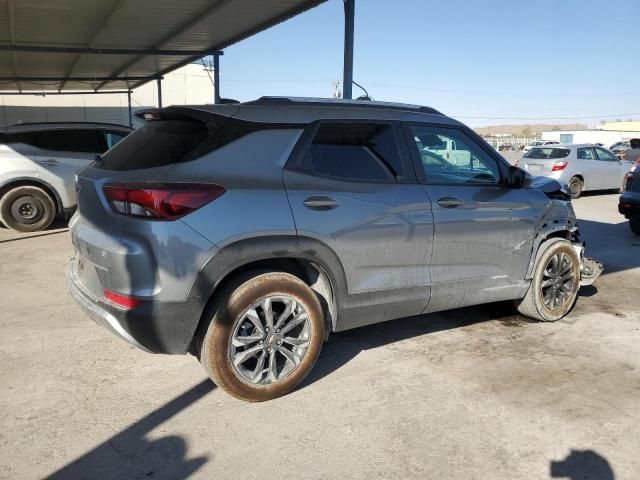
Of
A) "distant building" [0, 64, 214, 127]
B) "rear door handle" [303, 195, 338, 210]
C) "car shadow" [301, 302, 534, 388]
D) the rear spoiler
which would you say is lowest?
"car shadow" [301, 302, 534, 388]

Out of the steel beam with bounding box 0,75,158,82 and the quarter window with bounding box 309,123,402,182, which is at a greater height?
the steel beam with bounding box 0,75,158,82

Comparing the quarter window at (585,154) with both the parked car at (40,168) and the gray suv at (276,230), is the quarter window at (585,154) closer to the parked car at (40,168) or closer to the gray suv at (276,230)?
the gray suv at (276,230)

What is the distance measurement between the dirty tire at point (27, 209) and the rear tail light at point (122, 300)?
251 inches

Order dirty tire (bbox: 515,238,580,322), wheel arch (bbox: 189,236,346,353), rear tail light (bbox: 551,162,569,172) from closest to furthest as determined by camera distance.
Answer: wheel arch (bbox: 189,236,346,353), dirty tire (bbox: 515,238,580,322), rear tail light (bbox: 551,162,569,172)

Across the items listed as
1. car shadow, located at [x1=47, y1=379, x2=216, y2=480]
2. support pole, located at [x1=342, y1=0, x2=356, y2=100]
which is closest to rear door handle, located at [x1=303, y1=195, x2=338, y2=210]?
car shadow, located at [x1=47, y1=379, x2=216, y2=480]

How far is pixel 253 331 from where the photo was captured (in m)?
3.24

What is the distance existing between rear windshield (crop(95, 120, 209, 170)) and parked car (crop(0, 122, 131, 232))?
551cm

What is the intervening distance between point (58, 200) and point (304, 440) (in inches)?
285

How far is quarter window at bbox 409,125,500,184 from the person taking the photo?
13.0ft

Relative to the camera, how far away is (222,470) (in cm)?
266

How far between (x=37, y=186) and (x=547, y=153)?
13.0 m

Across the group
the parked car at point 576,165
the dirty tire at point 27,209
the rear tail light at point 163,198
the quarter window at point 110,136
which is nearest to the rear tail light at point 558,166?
the parked car at point 576,165

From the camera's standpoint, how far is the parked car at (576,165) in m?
14.8

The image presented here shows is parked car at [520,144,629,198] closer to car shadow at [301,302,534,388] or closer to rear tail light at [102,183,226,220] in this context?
car shadow at [301,302,534,388]
